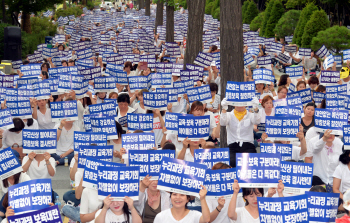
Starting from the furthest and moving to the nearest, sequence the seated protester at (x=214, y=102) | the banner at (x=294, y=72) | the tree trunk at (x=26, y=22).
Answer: the tree trunk at (x=26, y=22), the banner at (x=294, y=72), the seated protester at (x=214, y=102)

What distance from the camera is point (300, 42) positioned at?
987 inches

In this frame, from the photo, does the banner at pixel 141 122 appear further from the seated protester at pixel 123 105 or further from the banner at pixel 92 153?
the banner at pixel 92 153

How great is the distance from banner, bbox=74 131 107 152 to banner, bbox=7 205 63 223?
2852mm

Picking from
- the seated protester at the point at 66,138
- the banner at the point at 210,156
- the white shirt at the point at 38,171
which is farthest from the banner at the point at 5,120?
the banner at the point at 210,156

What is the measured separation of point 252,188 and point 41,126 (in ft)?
21.3

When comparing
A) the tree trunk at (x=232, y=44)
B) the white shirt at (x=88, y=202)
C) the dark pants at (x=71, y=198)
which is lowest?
the dark pants at (x=71, y=198)

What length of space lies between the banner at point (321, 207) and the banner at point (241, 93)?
3.65m

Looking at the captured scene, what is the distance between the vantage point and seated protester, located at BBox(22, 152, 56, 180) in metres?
8.45

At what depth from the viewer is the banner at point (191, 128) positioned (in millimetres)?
8672

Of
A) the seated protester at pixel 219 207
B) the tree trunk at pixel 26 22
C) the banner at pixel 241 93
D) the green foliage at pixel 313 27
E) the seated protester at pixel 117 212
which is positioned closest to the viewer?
the seated protester at pixel 117 212

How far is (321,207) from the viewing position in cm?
589

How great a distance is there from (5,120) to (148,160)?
3.94m

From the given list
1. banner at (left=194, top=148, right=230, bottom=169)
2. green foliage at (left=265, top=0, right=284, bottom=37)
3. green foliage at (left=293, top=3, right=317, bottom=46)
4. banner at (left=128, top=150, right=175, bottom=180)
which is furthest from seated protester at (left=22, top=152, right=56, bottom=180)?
green foliage at (left=265, top=0, right=284, bottom=37)

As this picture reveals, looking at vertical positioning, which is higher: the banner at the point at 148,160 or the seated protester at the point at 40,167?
the banner at the point at 148,160
